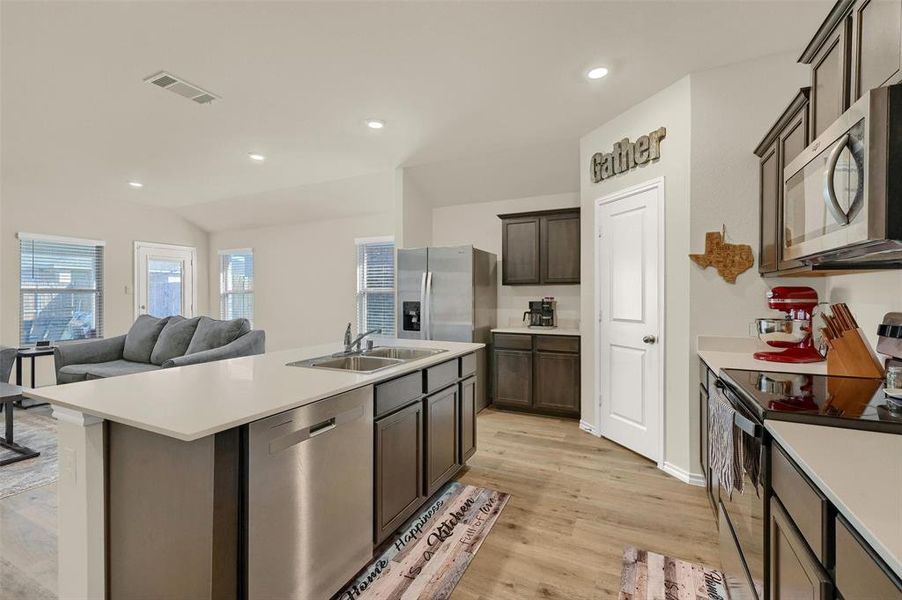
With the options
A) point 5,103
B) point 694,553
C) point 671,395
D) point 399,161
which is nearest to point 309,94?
point 399,161

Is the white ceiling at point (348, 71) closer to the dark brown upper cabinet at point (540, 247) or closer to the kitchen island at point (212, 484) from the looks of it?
the dark brown upper cabinet at point (540, 247)

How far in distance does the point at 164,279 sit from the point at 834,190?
8355 mm

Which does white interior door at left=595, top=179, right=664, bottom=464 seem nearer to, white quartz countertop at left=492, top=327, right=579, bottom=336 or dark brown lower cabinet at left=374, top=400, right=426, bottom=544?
white quartz countertop at left=492, top=327, right=579, bottom=336

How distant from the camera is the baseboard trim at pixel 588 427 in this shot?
363 centimetres

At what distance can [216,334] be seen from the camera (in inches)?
167

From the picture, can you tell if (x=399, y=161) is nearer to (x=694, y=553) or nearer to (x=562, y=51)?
(x=562, y=51)

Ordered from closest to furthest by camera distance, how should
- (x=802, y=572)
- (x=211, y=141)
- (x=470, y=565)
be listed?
(x=802, y=572), (x=470, y=565), (x=211, y=141)

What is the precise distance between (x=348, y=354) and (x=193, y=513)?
4.22 feet

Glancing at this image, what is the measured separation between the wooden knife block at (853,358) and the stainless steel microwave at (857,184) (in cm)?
38

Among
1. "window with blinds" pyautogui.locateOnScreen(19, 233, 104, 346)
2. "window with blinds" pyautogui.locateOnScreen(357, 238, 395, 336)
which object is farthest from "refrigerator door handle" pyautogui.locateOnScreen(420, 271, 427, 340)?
"window with blinds" pyautogui.locateOnScreen(19, 233, 104, 346)

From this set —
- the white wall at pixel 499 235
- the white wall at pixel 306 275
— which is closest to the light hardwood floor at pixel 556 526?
the white wall at pixel 499 235

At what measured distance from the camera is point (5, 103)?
10.00 ft

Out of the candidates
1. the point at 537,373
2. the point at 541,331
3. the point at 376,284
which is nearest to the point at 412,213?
the point at 376,284

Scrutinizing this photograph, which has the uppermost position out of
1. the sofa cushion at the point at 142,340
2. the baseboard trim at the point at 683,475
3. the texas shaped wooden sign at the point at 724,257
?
the texas shaped wooden sign at the point at 724,257
